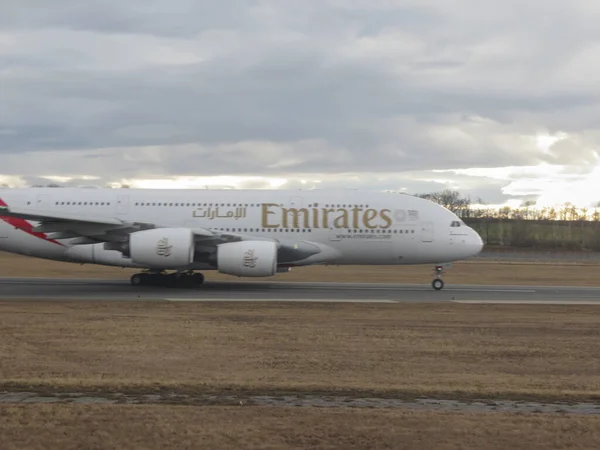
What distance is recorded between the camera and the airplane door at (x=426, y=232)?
2812cm

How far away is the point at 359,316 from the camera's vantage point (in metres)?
18.8

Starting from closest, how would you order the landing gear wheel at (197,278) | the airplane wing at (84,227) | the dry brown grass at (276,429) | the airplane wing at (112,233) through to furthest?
the dry brown grass at (276,429), the airplane wing at (84,227), the airplane wing at (112,233), the landing gear wheel at (197,278)

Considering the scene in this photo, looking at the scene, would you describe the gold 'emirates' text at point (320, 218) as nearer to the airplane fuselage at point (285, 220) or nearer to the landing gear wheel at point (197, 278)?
the airplane fuselage at point (285, 220)

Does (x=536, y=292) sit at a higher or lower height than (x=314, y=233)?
lower

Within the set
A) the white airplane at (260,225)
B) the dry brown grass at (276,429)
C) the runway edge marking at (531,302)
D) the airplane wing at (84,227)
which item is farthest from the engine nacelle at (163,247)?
the dry brown grass at (276,429)

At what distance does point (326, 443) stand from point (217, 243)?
1945 centimetres

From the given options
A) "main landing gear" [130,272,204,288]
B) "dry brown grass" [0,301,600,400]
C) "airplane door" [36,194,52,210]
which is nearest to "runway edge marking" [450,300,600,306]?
"dry brown grass" [0,301,600,400]

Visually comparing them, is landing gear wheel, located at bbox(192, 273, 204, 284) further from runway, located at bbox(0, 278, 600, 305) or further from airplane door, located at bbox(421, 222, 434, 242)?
airplane door, located at bbox(421, 222, 434, 242)

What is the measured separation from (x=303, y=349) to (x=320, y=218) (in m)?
14.7

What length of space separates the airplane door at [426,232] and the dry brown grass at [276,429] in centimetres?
1974

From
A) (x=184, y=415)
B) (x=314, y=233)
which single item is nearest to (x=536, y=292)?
(x=314, y=233)

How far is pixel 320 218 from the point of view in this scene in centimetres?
2802

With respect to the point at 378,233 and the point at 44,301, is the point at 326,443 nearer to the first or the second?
the point at 44,301

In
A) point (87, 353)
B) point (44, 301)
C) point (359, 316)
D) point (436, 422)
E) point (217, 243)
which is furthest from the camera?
point (217, 243)
